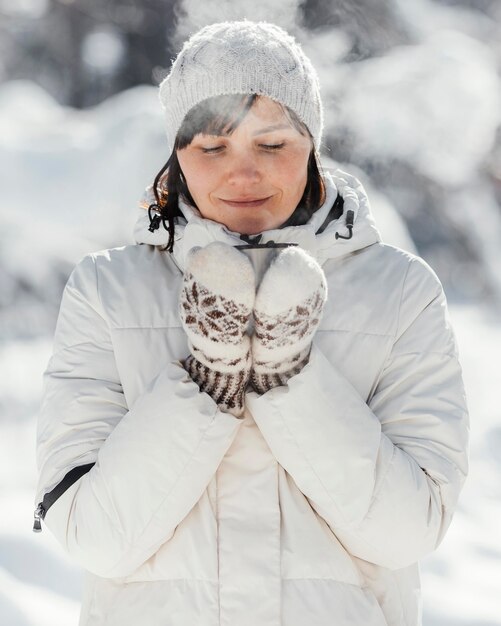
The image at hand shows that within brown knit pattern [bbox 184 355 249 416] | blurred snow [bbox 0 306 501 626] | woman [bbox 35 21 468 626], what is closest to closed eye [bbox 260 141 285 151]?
woman [bbox 35 21 468 626]

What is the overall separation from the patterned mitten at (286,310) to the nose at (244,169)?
205 mm

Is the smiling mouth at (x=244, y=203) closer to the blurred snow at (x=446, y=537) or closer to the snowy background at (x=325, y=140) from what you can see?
the blurred snow at (x=446, y=537)

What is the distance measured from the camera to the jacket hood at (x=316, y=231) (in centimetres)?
132

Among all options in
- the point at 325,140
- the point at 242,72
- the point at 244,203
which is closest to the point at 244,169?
the point at 244,203

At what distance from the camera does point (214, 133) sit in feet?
4.37

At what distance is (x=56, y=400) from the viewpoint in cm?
131

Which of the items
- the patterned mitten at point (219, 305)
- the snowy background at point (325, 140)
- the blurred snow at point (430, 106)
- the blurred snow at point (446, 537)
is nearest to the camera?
the patterned mitten at point (219, 305)

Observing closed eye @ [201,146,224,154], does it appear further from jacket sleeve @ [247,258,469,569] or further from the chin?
A: jacket sleeve @ [247,258,469,569]

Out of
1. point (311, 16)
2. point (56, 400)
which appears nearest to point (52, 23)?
point (311, 16)

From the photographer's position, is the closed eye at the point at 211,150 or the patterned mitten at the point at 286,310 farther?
the closed eye at the point at 211,150

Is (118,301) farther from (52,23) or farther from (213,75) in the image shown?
(52,23)

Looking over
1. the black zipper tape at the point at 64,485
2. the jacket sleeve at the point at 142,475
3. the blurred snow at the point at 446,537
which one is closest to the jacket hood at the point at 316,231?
the jacket sleeve at the point at 142,475

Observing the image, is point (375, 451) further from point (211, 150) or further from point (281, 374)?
point (211, 150)

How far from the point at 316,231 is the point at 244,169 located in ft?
0.56
